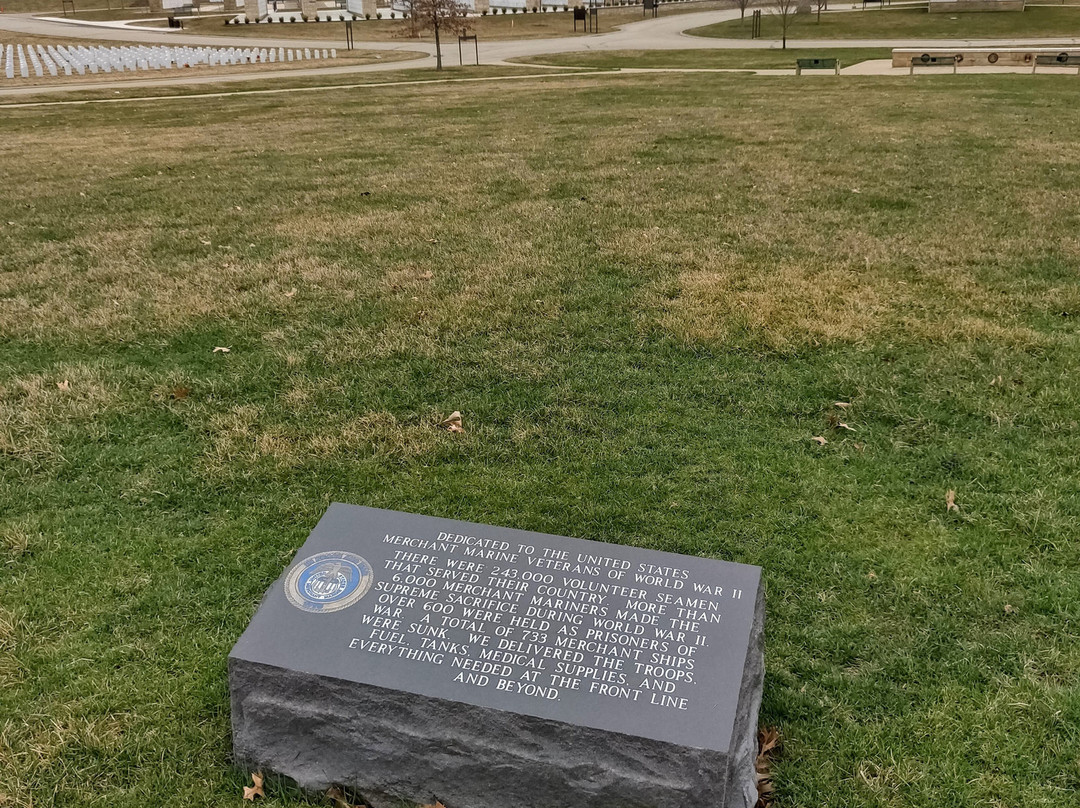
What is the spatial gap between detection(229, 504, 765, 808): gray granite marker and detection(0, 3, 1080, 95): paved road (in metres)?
25.4

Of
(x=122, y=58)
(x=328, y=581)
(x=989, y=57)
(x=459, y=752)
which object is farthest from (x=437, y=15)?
(x=459, y=752)

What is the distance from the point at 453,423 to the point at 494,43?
40.8 m

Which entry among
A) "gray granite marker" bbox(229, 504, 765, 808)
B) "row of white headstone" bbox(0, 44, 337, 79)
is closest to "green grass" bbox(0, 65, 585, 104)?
"row of white headstone" bbox(0, 44, 337, 79)

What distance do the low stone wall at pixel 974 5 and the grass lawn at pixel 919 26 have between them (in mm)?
736

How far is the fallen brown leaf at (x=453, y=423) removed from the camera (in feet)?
17.4

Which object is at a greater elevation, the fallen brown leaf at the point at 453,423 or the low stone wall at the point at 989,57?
the low stone wall at the point at 989,57

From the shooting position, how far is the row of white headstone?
2998 cm

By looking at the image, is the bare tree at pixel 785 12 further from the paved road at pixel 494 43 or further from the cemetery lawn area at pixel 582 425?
the cemetery lawn area at pixel 582 425

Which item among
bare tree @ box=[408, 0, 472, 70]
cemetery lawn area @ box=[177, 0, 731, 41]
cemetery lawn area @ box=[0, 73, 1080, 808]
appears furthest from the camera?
cemetery lawn area @ box=[177, 0, 731, 41]

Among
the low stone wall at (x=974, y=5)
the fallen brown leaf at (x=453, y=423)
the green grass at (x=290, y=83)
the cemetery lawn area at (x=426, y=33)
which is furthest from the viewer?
the cemetery lawn area at (x=426, y=33)

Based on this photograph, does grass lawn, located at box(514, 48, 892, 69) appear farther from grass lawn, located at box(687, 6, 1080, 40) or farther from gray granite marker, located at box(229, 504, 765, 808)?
gray granite marker, located at box(229, 504, 765, 808)

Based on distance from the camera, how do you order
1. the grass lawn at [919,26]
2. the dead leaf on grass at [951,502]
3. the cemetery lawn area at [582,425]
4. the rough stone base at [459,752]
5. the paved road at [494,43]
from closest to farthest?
the rough stone base at [459,752], the cemetery lawn area at [582,425], the dead leaf on grass at [951,502], the paved road at [494,43], the grass lawn at [919,26]

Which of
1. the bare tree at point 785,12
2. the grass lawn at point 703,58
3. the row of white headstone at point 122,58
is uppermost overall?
the bare tree at point 785,12

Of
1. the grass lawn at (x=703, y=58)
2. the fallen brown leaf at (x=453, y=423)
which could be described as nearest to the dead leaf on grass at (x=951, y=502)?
the fallen brown leaf at (x=453, y=423)
